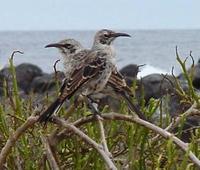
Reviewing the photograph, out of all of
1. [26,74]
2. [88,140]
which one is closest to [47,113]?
[88,140]

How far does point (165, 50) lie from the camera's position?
8031cm

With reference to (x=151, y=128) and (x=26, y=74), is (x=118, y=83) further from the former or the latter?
(x=26, y=74)

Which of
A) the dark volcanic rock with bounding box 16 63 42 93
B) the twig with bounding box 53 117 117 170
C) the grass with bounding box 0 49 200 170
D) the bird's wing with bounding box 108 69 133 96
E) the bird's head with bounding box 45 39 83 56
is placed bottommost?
the dark volcanic rock with bounding box 16 63 42 93

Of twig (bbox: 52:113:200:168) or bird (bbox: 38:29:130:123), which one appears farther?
bird (bbox: 38:29:130:123)

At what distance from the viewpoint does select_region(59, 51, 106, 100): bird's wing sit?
4.19 meters

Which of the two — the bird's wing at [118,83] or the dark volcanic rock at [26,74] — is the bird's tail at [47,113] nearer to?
the bird's wing at [118,83]

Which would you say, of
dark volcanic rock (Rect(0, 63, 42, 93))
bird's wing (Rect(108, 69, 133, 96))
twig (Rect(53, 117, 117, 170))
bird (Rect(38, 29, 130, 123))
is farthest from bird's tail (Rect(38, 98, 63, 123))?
dark volcanic rock (Rect(0, 63, 42, 93))

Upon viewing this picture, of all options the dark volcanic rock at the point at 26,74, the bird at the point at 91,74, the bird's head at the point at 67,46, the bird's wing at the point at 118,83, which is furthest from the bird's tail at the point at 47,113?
the dark volcanic rock at the point at 26,74

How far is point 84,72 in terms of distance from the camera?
444cm

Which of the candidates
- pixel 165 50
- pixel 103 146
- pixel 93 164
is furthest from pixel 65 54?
pixel 165 50

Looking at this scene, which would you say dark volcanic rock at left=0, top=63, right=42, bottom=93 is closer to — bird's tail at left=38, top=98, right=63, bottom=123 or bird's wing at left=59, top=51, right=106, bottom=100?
bird's wing at left=59, top=51, right=106, bottom=100

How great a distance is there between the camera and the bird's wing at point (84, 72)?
165 inches

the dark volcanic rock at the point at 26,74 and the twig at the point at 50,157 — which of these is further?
the dark volcanic rock at the point at 26,74

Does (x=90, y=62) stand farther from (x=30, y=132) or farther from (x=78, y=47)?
(x=30, y=132)
